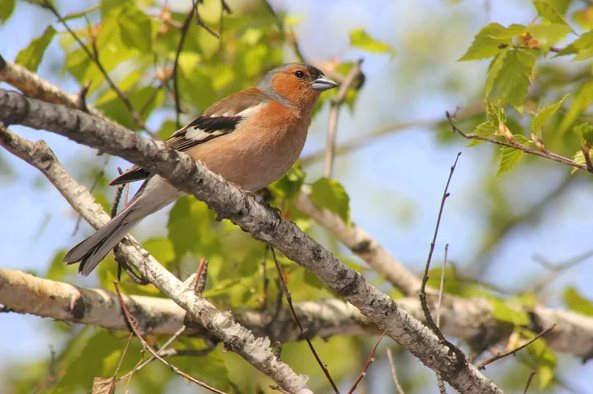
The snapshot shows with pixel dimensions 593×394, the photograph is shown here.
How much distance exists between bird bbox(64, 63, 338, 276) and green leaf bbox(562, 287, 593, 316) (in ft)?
8.88

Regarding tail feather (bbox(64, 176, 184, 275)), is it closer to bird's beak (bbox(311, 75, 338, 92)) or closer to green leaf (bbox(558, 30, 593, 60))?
bird's beak (bbox(311, 75, 338, 92))

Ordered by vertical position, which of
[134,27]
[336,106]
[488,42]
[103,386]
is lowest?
[103,386]

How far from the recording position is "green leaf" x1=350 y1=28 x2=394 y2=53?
736 cm

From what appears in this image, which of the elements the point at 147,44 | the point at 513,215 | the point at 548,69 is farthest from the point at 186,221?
the point at 513,215

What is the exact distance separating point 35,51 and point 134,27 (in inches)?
30.1

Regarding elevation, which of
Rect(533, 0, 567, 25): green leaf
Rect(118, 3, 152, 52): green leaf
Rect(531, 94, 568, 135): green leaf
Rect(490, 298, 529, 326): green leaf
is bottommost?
Rect(490, 298, 529, 326): green leaf

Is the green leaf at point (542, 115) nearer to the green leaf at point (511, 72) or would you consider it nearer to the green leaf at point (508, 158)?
the green leaf at point (508, 158)

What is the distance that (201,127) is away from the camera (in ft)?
20.1

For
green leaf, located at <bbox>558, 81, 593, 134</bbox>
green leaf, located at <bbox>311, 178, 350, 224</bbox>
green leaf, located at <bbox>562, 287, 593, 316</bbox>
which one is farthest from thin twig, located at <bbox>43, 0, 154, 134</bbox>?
green leaf, located at <bbox>562, 287, 593, 316</bbox>

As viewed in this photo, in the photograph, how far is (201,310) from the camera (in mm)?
4348

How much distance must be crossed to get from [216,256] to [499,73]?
2.60 meters

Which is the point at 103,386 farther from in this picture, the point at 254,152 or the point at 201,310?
the point at 254,152

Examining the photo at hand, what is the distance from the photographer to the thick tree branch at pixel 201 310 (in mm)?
4184

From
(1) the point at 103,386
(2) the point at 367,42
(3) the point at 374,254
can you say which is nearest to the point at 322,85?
(2) the point at 367,42
